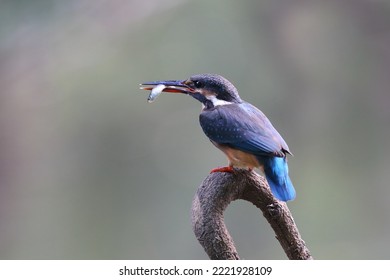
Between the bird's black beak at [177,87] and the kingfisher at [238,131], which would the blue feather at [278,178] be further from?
the bird's black beak at [177,87]

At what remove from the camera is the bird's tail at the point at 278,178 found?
1305mm

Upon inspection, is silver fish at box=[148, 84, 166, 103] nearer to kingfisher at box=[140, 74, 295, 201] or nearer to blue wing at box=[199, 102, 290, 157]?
kingfisher at box=[140, 74, 295, 201]

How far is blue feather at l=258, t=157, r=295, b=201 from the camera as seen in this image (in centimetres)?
130

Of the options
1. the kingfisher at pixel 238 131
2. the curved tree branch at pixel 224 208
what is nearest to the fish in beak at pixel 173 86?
the kingfisher at pixel 238 131

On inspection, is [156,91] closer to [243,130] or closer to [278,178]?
[243,130]

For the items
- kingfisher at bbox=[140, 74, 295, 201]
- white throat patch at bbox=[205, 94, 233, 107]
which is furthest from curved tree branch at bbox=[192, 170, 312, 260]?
white throat patch at bbox=[205, 94, 233, 107]

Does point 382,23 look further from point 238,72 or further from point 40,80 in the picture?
point 40,80

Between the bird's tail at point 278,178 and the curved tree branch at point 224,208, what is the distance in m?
0.08

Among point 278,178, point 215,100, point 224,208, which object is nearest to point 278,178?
point 278,178

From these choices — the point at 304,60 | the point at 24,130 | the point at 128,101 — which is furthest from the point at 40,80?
the point at 304,60

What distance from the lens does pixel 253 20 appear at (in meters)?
2.41

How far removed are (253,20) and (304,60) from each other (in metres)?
0.26

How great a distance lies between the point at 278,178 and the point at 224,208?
0.46ft
